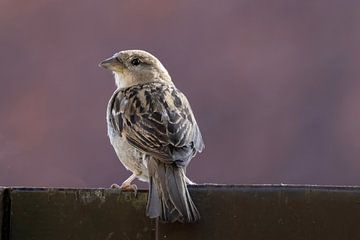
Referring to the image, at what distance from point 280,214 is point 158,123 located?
4.06ft

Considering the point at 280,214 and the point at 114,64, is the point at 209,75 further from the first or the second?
the point at 280,214

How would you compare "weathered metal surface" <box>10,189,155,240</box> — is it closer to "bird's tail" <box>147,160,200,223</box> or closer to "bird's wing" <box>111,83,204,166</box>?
"bird's tail" <box>147,160,200,223</box>

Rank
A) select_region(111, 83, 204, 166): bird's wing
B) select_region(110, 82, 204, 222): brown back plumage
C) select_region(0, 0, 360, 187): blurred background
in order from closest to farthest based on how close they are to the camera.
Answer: select_region(110, 82, 204, 222): brown back plumage < select_region(111, 83, 204, 166): bird's wing < select_region(0, 0, 360, 187): blurred background

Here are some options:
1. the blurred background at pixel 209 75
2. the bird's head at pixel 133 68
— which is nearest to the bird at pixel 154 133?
the bird's head at pixel 133 68

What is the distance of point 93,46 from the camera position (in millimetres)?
9289

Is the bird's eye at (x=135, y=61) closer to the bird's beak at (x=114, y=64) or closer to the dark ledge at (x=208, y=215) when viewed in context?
the bird's beak at (x=114, y=64)

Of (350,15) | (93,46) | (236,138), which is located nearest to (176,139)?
(236,138)

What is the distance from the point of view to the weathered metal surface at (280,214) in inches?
127

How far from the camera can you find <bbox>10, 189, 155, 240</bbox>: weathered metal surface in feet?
10.8

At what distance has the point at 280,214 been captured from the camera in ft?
10.7

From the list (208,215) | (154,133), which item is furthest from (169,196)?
(154,133)

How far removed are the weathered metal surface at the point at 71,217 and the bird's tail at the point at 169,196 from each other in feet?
0.27

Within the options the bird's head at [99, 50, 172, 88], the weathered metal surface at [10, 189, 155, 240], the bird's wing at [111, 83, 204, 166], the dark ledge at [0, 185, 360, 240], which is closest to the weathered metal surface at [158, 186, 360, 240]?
the dark ledge at [0, 185, 360, 240]

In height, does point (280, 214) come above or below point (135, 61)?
below
